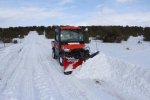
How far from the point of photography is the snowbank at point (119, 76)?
10.6 metres

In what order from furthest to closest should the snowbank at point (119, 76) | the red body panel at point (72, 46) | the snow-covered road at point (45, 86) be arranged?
1. the red body panel at point (72, 46)
2. the snowbank at point (119, 76)
3. the snow-covered road at point (45, 86)

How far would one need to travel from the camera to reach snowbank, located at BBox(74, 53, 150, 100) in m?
10.6

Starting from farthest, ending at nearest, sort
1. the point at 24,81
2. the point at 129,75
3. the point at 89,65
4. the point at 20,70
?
1. the point at 20,70
2. the point at 89,65
3. the point at 24,81
4. the point at 129,75

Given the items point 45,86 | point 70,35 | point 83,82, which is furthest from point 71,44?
point 45,86

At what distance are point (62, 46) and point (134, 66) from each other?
18.2 ft

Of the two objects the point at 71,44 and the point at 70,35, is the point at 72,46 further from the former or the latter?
the point at 70,35

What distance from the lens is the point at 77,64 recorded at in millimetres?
15555

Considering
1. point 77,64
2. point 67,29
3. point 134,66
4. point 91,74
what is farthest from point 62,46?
point 134,66

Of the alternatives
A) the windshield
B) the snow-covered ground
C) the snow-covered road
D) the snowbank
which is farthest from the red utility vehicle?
the snowbank

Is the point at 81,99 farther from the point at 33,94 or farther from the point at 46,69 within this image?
the point at 46,69

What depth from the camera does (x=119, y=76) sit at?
510 inches

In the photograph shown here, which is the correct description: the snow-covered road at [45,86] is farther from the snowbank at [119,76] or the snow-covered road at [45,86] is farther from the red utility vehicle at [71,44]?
the red utility vehicle at [71,44]

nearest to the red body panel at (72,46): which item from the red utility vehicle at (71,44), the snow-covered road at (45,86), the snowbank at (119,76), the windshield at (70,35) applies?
the red utility vehicle at (71,44)

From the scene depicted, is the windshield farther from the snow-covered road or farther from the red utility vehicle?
the snow-covered road
